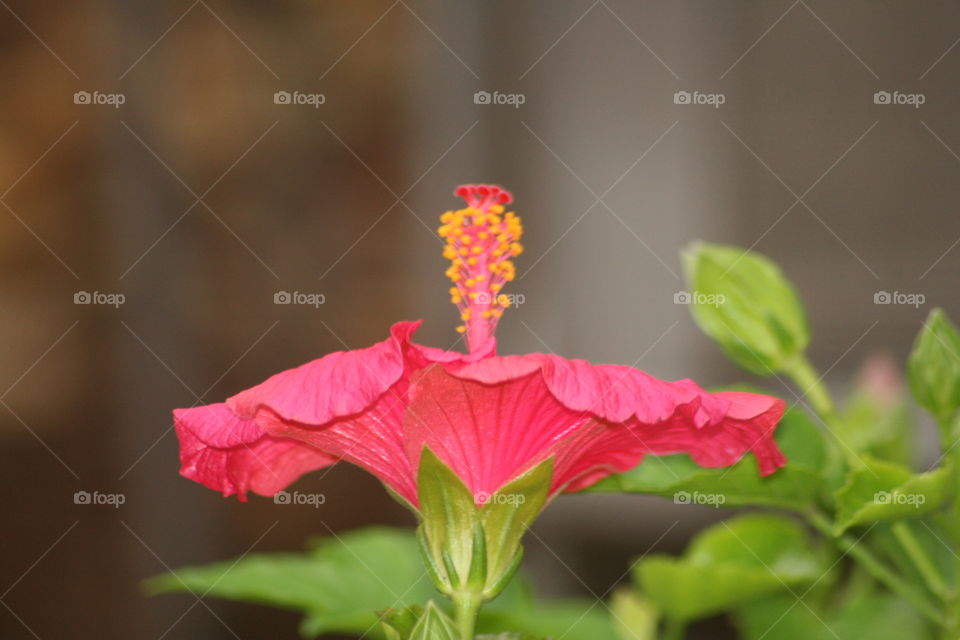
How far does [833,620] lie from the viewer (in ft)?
1.76

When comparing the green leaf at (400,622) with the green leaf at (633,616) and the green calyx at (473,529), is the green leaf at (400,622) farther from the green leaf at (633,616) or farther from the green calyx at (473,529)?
the green leaf at (633,616)

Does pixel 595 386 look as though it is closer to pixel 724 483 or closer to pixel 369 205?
pixel 724 483

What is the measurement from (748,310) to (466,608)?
0.83 feet

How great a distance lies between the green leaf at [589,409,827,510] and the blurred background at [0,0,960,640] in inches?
35.3

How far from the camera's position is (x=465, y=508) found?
400 mm

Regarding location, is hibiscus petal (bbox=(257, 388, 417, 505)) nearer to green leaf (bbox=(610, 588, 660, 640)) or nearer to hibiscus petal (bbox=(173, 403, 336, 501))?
hibiscus petal (bbox=(173, 403, 336, 501))

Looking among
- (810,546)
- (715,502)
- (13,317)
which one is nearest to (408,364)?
(715,502)

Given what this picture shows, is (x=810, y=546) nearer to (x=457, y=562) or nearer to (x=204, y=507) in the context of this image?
(x=457, y=562)

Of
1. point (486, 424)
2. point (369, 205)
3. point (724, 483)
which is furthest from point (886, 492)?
point (369, 205)

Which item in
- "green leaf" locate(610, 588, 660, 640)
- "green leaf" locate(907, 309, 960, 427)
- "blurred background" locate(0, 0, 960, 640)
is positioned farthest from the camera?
Result: "blurred background" locate(0, 0, 960, 640)

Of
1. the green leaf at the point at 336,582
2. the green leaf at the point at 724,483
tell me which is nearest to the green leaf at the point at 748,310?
the green leaf at the point at 724,483

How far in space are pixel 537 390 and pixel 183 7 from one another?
1.30 metres

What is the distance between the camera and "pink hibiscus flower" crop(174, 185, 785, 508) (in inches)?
14.9

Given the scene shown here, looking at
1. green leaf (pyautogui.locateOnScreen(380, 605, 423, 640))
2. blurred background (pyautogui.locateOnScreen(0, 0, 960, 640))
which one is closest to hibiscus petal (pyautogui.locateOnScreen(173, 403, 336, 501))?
green leaf (pyautogui.locateOnScreen(380, 605, 423, 640))
